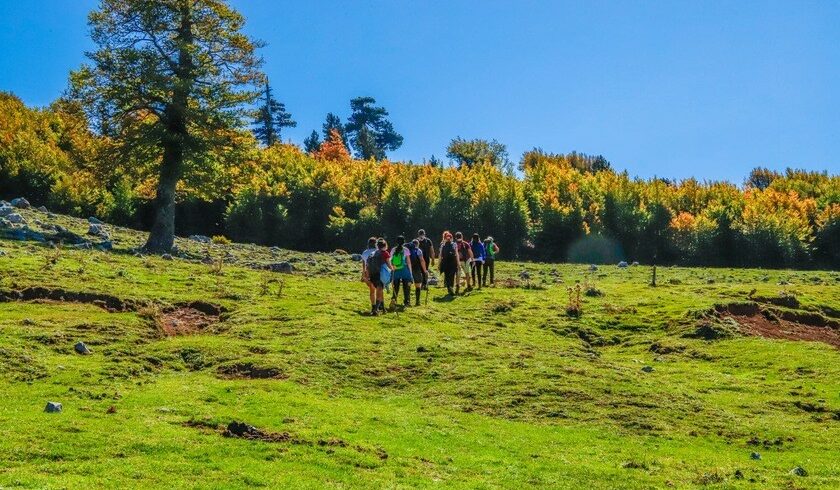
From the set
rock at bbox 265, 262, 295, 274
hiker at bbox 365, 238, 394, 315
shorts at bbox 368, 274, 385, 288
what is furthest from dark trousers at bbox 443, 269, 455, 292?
rock at bbox 265, 262, 295, 274

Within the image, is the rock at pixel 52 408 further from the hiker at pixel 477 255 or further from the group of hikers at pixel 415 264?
the hiker at pixel 477 255

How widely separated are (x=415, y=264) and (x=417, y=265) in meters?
0.09

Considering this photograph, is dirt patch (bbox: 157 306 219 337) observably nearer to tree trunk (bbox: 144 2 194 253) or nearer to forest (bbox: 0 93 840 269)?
tree trunk (bbox: 144 2 194 253)

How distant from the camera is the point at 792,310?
37.6 metres

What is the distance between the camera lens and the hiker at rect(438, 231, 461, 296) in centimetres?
3866

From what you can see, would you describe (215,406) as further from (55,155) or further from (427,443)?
(55,155)

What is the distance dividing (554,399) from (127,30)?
34.7 m

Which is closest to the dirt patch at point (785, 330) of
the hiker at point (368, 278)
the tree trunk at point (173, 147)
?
the hiker at point (368, 278)

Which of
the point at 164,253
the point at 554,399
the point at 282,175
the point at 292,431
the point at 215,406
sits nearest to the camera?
the point at 292,431

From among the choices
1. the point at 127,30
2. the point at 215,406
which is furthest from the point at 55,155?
the point at 215,406

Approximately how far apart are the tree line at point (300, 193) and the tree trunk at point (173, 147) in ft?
0.23

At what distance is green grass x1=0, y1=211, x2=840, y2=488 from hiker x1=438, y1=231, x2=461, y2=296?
1041mm

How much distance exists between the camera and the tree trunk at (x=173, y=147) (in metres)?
47.5

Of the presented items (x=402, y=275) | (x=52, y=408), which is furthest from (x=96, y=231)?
(x=52, y=408)
